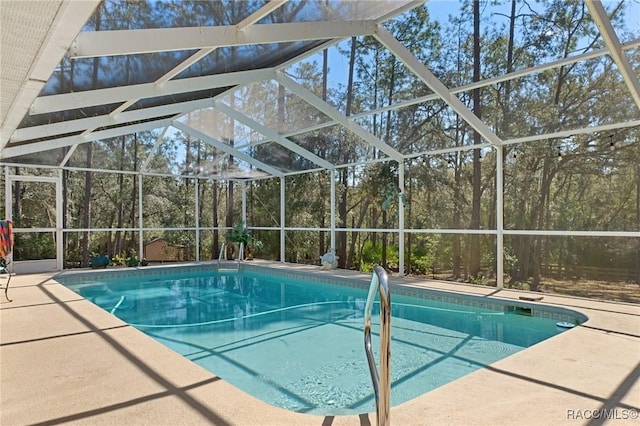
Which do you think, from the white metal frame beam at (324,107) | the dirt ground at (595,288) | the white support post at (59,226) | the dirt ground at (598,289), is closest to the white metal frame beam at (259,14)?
the white metal frame beam at (324,107)

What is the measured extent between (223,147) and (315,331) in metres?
7.01

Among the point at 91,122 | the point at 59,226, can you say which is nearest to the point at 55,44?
the point at 91,122

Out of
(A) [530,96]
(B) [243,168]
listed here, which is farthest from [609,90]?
(B) [243,168]

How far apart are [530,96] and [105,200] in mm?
13176

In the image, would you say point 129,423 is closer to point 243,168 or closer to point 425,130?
point 425,130

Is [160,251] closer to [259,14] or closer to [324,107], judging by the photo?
[324,107]

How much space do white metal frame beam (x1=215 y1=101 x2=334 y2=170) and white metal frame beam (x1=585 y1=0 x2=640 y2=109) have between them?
6.66 meters

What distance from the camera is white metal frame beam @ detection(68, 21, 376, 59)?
3859mm

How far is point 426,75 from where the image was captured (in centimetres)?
Answer: 632

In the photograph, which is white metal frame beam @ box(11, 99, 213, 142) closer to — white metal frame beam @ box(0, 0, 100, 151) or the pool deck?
white metal frame beam @ box(0, 0, 100, 151)

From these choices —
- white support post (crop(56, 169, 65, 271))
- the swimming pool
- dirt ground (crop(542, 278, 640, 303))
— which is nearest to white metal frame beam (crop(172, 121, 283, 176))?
white support post (crop(56, 169, 65, 271))

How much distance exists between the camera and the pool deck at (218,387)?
8.41 feet

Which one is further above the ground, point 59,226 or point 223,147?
point 223,147

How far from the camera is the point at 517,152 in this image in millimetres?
9531
